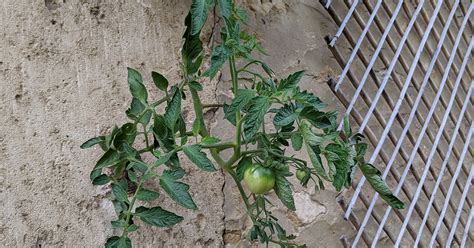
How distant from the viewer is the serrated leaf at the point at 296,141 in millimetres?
1010

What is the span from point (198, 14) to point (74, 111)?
1.17 ft

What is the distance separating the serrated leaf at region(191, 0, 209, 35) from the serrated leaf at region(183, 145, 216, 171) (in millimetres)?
192

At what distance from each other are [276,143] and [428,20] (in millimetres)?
963

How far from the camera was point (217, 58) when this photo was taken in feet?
3.46

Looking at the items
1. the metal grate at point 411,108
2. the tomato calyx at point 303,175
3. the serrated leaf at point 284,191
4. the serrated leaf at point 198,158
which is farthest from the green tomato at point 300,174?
the metal grate at point 411,108

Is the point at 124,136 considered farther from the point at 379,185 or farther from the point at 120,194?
the point at 379,185

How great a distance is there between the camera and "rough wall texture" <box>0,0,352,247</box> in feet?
3.84

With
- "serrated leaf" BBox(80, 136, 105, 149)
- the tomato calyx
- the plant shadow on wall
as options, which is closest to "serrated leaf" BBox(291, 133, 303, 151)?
the plant shadow on wall

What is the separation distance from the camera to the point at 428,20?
1.90 metres

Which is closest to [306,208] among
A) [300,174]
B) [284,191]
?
[300,174]

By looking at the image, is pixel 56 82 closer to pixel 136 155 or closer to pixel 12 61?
pixel 12 61

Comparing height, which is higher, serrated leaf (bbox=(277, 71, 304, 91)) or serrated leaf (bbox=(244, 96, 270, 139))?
serrated leaf (bbox=(277, 71, 304, 91))

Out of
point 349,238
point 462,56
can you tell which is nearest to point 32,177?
point 349,238

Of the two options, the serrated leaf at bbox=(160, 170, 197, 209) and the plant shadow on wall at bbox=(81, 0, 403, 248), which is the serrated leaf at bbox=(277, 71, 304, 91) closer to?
the plant shadow on wall at bbox=(81, 0, 403, 248)
